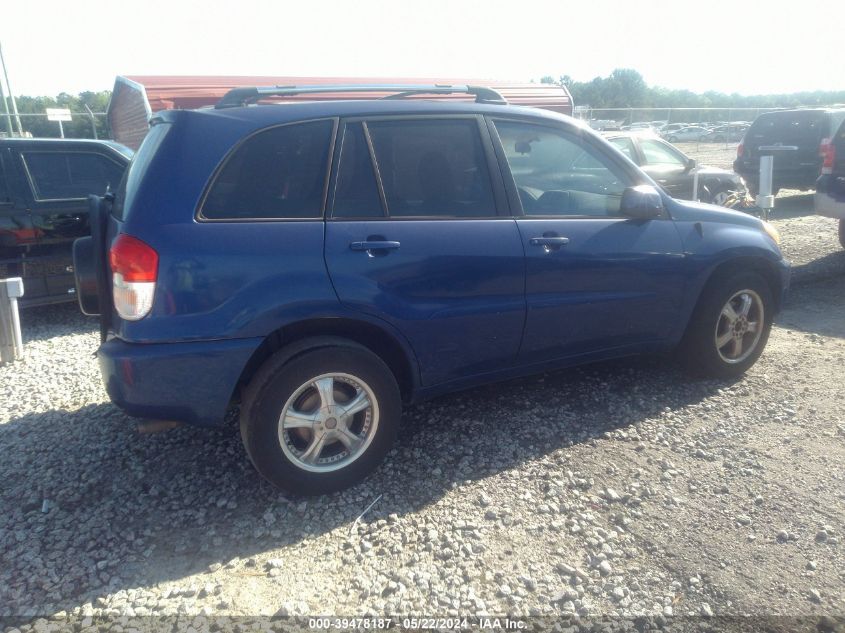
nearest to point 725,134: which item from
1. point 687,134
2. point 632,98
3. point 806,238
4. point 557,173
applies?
point 687,134

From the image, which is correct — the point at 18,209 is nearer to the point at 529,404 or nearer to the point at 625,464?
the point at 529,404

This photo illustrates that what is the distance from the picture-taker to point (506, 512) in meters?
3.14

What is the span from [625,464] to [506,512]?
0.78 metres

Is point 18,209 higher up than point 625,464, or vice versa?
point 18,209

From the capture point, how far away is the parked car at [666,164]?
10.1 metres

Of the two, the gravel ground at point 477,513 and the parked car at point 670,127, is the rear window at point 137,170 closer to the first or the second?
the gravel ground at point 477,513

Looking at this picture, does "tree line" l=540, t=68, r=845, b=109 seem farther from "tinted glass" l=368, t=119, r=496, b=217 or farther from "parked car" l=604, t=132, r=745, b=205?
"tinted glass" l=368, t=119, r=496, b=217

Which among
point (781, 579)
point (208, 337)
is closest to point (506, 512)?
point (781, 579)

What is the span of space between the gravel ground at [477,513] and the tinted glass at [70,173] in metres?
2.61

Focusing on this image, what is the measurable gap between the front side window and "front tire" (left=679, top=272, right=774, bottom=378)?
20.6 ft

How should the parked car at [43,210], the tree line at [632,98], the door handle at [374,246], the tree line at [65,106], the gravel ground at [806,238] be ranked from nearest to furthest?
the door handle at [374,246] → the parked car at [43,210] → the gravel ground at [806,238] → the tree line at [65,106] → the tree line at [632,98]

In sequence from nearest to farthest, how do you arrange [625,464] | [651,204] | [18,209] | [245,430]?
[245,430] → [625,464] → [651,204] → [18,209]

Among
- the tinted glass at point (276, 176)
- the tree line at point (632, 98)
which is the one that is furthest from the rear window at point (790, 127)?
the tree line at point (632, 98)

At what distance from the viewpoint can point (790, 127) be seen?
1326cm
